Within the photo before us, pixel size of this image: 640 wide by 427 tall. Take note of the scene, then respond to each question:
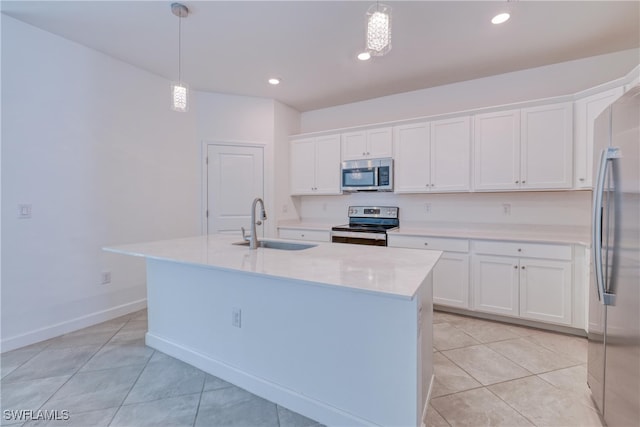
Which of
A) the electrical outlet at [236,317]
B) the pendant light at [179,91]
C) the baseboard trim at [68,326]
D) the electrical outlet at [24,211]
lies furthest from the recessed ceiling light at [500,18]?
the baseboard trim at [68,326]

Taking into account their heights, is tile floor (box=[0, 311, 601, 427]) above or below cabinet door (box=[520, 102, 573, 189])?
below

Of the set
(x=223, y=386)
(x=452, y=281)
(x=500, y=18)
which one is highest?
(x=500, y=18)

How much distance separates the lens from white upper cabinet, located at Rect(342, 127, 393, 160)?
3.65 m

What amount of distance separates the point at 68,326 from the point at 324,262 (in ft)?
9.12

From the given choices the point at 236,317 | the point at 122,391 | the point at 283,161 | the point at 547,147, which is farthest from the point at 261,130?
the point at 547,147

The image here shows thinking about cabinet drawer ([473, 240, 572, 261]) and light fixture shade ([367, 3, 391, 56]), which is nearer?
light fixture shade ([367, 3, 391, 56])

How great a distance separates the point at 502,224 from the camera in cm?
325

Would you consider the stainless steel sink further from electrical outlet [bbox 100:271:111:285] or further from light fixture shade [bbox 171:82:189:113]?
electrical outlet [bbox 100:271:111:285]

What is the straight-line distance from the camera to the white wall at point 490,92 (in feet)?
9.25

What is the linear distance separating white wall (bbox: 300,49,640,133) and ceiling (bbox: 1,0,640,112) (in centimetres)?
12

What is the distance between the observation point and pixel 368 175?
12.2 feet

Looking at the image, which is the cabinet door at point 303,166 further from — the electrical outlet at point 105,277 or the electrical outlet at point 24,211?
the electrical outlet at point 24,211

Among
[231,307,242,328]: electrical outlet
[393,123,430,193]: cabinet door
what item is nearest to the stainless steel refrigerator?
[393,123,430,193]: cabinet door

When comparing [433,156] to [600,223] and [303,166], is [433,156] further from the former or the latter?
[600,223]
